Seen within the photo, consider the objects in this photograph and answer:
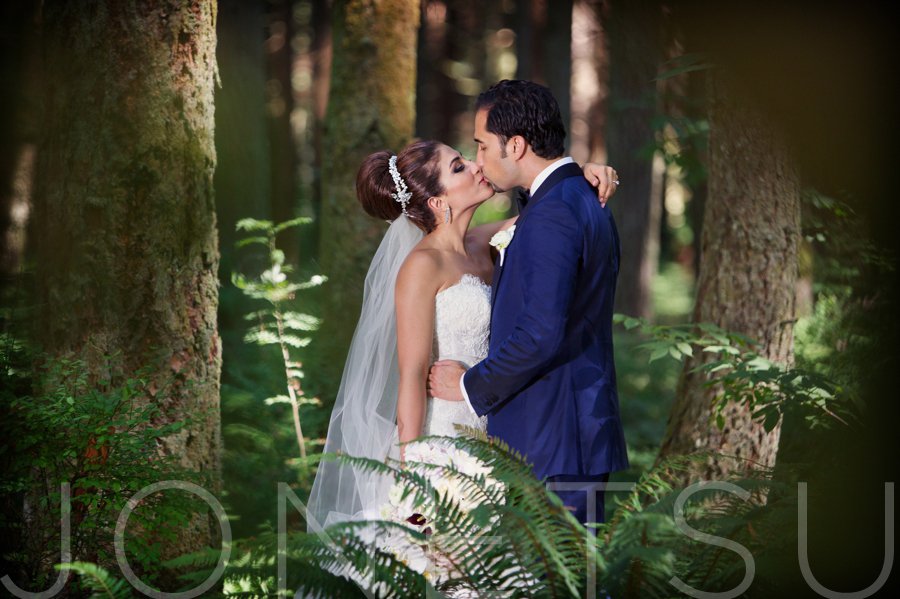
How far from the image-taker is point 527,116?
2.98 m

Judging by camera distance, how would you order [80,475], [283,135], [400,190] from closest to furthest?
1. [80,475]
2. [400,190]
3. [283,135]

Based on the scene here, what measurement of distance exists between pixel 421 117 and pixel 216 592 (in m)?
16.9

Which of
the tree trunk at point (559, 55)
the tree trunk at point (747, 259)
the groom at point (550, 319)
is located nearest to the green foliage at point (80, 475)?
the groom at point (550, 319)

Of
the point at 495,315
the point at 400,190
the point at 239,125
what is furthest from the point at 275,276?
the point at 239,125

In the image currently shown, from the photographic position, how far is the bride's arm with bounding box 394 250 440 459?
322 cm

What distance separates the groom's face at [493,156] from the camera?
3076mm

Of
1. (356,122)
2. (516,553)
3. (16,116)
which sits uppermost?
(16,116)

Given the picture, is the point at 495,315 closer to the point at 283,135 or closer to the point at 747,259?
the point at 747,259

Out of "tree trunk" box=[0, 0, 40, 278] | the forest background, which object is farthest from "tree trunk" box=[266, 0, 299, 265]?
"tree trunk" box=[0, 0, 40, 278]

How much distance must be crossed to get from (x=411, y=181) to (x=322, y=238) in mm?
2664

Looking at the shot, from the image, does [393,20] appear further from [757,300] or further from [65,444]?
[65,444]

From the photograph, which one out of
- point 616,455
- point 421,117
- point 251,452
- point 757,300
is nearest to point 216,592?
point 616,455

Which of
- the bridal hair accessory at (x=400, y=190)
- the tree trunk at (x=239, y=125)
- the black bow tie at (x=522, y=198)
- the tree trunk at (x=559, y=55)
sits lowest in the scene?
the black bow tie at (x=522, y=198)

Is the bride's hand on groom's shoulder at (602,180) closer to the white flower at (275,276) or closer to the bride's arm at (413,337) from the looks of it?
the bride's arm at (413,337)
